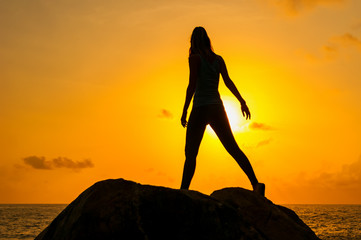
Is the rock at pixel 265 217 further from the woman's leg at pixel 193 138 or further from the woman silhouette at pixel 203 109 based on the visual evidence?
the woman's leg at pixel 193 138

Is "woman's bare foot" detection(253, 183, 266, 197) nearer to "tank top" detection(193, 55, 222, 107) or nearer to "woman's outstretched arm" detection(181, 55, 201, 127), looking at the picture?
"tank top" detection(193, 55, 222, 107)

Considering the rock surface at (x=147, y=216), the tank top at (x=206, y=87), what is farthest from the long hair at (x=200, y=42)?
the rock surface at (x=147, y=216)

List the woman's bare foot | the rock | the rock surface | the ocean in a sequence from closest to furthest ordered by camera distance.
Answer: the rock surface < the rock < the woman's bare foot < the ocean

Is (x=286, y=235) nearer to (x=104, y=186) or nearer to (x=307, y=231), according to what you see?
(x=307, y=231)

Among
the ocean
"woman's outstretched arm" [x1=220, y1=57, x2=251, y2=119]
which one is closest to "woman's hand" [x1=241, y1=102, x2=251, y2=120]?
"woman's outstretched arm" [x1=220, y1=57, x2=251, y2=119]

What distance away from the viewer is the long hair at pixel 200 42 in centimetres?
745

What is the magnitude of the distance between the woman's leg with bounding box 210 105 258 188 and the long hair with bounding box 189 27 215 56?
0.91 meters

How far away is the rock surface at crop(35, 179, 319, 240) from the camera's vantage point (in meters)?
5.18

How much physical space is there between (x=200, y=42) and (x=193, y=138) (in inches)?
58.2

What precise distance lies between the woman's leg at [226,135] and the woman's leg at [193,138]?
0.58 feet

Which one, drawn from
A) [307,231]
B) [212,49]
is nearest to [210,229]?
[307,231]

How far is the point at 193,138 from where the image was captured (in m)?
7.35

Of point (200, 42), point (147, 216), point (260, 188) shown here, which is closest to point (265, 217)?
point (260, 188)

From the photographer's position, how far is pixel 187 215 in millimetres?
5277
